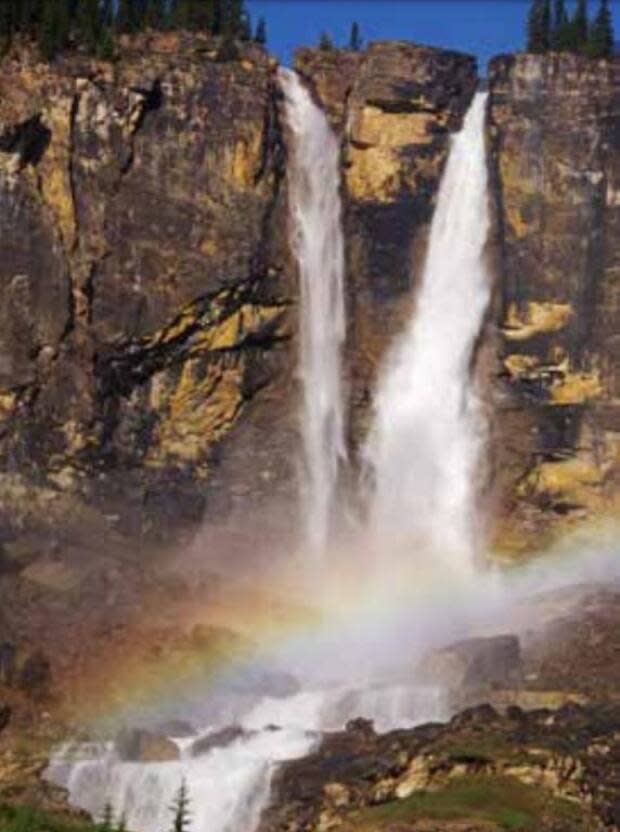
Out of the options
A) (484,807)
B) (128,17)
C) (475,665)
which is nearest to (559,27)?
(128,17)

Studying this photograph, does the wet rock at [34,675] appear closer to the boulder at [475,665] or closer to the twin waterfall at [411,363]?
the boulder at [475,665]

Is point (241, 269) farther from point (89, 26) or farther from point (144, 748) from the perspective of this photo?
point (144, 748)

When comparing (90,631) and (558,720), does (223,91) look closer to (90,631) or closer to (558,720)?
(90,631)

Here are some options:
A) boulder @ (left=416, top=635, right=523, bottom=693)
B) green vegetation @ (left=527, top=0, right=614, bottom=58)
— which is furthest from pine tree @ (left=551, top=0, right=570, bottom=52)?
boulder @ (left=416, top=635, right=523, bottom=693)

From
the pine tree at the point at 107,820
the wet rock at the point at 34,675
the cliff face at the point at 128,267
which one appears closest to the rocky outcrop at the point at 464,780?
the pine tree at the point at 107,820

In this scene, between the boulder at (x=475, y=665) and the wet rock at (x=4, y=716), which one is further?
the boulder at (x=475, y=665)

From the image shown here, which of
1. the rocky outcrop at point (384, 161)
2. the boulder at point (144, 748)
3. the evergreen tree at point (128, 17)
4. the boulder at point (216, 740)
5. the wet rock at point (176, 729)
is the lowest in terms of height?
the boulder at point (144, 748)
